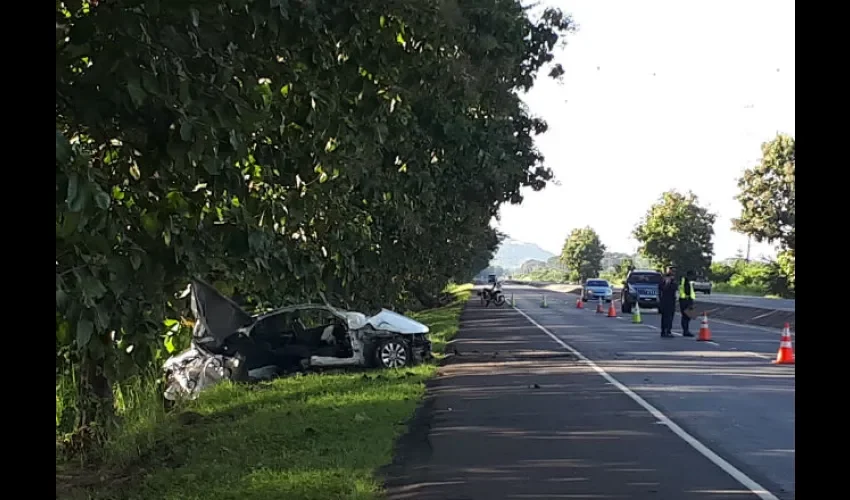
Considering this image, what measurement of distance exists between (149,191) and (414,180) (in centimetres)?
837

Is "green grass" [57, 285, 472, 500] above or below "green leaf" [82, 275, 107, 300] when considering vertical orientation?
below

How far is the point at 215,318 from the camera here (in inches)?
689

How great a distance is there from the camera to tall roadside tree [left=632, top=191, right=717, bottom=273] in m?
90.6

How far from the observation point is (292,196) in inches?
315

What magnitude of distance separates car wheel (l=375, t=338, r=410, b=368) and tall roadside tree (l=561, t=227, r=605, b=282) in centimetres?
12790

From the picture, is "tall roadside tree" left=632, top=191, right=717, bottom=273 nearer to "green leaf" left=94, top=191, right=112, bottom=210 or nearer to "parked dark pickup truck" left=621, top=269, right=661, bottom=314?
"parked dark pickup truck" left=621, top=269, right=661, bottom=314

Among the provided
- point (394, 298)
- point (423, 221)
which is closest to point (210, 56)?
point (423, 221)

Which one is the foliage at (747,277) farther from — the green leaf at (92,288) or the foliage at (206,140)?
the green leaf at (92,288)

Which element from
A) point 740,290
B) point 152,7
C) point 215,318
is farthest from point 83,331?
point 740,290

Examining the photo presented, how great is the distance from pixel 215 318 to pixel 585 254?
457 ft

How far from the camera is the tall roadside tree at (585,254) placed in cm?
14962

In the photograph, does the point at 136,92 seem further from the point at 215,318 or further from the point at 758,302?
the point at 758,302

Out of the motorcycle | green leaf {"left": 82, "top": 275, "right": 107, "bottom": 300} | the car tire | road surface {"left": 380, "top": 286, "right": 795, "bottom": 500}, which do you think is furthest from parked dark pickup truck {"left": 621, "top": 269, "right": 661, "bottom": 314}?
green leaf {"left": 82, "top": 275, "right": 107, "bottom": 300}
